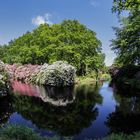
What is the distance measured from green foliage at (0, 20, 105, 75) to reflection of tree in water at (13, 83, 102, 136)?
35.9m

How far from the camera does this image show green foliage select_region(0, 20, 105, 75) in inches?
2586

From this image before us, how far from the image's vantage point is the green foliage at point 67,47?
216 feet

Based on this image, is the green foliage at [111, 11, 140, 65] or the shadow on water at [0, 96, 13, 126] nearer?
the shadow on water at [0, 96, 13, 126]

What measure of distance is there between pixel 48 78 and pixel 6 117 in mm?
31095

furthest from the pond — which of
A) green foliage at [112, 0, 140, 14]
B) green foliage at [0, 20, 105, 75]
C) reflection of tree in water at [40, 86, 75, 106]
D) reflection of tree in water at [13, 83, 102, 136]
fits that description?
green foliage at [0, 20, 105, 75]

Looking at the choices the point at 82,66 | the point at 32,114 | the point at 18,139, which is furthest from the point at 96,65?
the point at 18,139

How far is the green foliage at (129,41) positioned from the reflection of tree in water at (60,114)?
2573 centimetres

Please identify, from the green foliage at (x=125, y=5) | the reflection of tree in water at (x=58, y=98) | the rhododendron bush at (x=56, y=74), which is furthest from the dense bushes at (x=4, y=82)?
the rhododendron bush at (x=56, y=74)

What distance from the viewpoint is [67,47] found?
63.9m

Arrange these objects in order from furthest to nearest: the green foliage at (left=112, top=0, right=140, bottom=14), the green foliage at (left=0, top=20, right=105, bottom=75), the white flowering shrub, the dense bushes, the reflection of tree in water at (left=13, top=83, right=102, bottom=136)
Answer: the green foliage at (left=0, top=20, right=105, bottom=75) < the white flowering shrub < the dense bushes < the reflection of tree in water at (left=13, top=83, right=102, bottom=136) < the green foliage at (left=112, top=0, right=140, bottom=14)

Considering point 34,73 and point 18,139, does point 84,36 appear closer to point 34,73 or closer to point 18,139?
point 34,73

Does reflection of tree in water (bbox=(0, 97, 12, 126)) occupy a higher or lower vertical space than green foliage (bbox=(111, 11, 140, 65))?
lower

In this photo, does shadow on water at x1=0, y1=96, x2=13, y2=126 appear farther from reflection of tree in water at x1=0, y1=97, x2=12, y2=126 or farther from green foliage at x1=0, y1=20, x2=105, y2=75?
green foliage at x1=0, y1=20, x2=105, y2=75

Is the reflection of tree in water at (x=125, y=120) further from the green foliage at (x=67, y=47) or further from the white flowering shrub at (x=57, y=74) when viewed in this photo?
the green foliage at (x=67, y=47)
